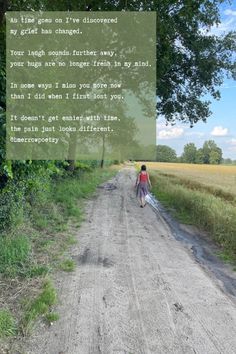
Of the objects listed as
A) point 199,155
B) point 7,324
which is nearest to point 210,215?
point 7,324

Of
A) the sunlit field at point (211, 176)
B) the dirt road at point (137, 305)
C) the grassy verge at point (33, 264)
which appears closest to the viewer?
the dirt road at point (137, 305)

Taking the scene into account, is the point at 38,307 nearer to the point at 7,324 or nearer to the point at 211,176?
the point at 7,324

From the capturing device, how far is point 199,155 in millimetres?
137750

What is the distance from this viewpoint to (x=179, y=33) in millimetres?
18609

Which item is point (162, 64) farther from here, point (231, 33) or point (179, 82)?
point (231, 33)

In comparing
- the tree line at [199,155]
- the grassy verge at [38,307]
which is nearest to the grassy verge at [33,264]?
the grassy verge at [38,307]

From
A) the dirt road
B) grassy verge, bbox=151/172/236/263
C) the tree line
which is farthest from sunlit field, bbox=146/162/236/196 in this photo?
the tree line

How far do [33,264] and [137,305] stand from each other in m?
2.27

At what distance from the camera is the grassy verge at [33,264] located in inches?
191

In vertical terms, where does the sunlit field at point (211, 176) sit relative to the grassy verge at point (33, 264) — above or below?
above

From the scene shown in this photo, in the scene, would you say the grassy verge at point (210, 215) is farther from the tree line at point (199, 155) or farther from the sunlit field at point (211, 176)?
the tree line at point (199, 155)

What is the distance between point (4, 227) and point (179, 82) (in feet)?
52.6

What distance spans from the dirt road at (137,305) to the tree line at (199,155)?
12216 cm

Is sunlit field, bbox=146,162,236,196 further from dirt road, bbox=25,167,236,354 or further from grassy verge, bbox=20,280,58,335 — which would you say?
grassy verge, bbox=20,280,58,335
